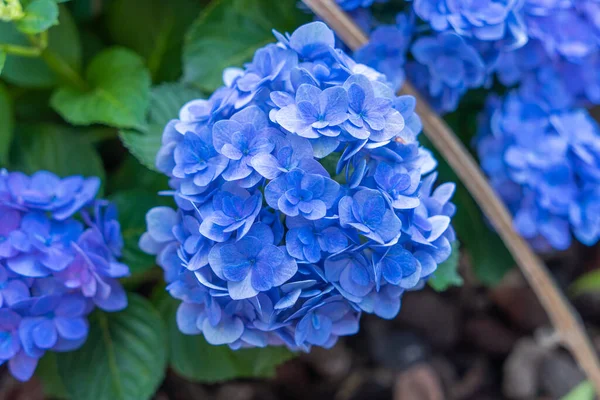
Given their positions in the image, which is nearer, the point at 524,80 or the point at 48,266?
the point at 48,266

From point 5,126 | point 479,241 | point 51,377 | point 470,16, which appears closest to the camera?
point 470,16

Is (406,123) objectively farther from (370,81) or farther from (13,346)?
(13,346)

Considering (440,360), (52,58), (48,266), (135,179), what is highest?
(52,58)

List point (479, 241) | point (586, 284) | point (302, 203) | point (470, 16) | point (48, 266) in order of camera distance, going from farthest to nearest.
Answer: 1. point (586, 284)
2. point (479, 241)
3. point (470, 16)
4. point (48, 266)
5. point (302, 203)

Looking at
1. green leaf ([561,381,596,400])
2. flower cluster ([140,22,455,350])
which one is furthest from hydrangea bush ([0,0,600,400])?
green leaf ([561,381,596,400])

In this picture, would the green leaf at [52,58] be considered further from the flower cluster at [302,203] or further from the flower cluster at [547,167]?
the flower cluster at [547,167]

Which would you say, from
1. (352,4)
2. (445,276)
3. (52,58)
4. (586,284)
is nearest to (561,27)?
(352,4)

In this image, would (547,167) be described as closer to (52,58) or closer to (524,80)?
(524,80)

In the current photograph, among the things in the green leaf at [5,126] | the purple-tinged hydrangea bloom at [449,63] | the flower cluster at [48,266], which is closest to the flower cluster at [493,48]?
the purple-tinged hydrangea bloom at [449,63]
